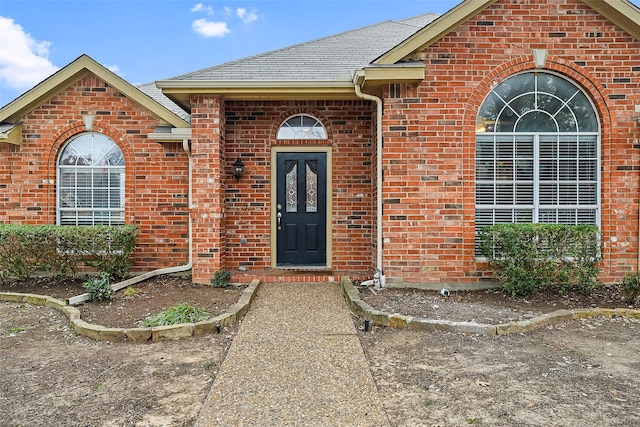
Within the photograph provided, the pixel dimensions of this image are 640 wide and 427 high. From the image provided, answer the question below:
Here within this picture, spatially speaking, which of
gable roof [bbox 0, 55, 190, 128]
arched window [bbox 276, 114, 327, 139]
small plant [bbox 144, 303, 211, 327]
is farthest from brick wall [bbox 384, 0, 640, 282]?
gable roof [bbox 0, 55, 190, 128]

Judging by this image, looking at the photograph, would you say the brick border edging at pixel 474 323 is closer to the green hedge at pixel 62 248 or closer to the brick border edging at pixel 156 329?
the brick border edging at pixel 156 329

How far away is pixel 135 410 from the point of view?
116 inches

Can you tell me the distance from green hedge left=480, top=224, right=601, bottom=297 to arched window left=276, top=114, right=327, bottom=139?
11.0 ft

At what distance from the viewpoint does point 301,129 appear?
748 centimetres

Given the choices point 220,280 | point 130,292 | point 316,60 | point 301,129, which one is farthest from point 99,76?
point 220,280

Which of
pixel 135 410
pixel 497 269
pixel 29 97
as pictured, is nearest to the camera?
pixel 135 410

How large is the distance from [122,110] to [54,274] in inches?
126

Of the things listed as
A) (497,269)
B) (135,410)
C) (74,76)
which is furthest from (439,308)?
(74,76)

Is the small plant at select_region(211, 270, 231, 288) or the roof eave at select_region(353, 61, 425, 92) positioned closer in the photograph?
the roof eave at select_region(353, 61, 425, 92)

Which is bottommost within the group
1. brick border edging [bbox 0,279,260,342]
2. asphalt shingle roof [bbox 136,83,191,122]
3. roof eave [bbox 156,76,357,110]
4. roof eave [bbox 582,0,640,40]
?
brick border edging [bbox 0,279,260,342]

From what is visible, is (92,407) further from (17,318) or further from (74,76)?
(74,76)

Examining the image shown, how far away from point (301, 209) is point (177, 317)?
3343 millimetres

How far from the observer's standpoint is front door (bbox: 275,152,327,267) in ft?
24.6

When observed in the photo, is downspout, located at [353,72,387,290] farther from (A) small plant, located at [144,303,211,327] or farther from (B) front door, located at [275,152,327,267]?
(A) small plant, located at [144,303,211,327]
